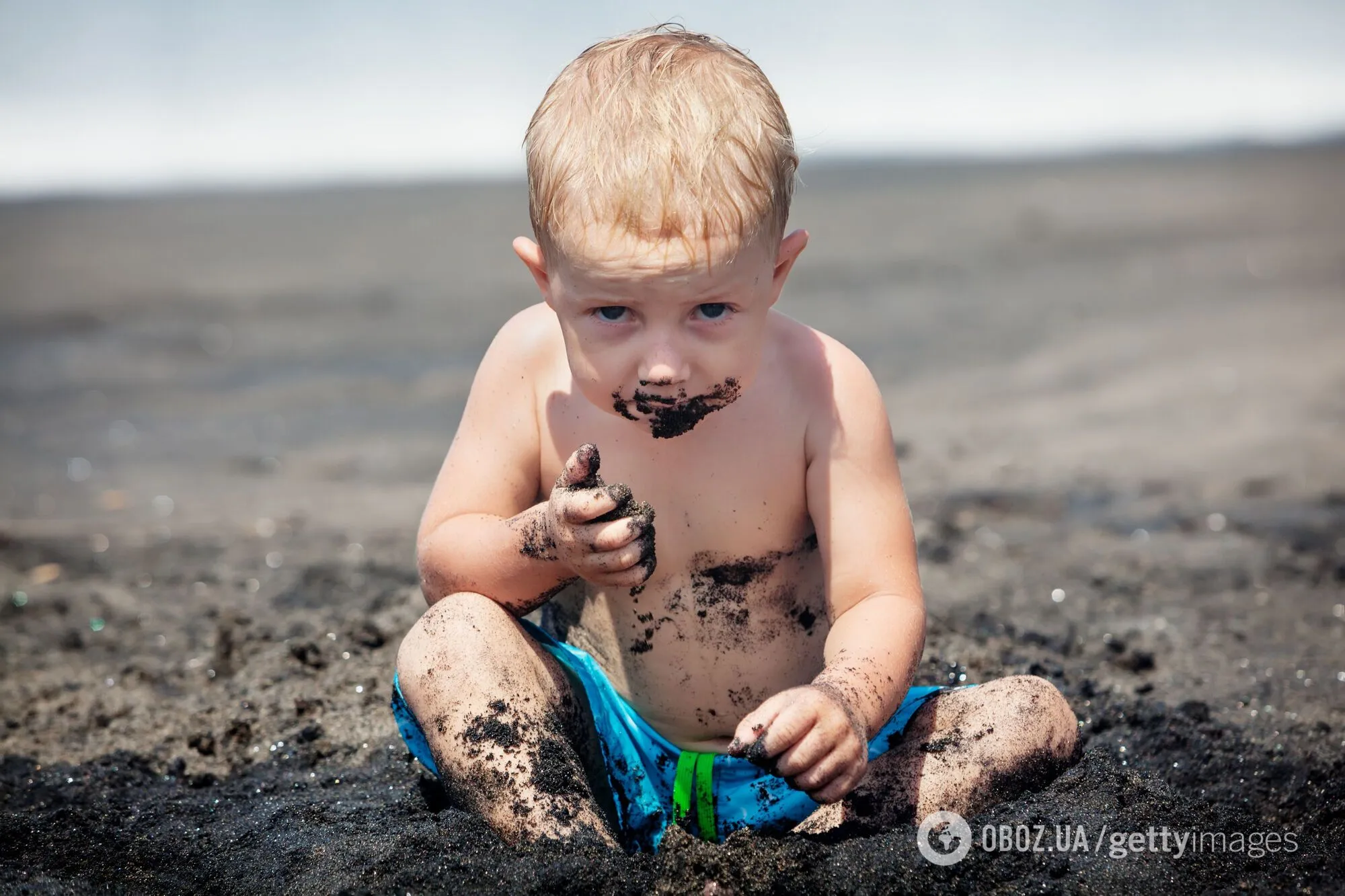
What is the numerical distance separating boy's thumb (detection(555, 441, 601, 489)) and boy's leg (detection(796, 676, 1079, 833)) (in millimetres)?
756

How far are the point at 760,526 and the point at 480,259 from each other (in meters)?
9.22

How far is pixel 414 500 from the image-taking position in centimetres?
497

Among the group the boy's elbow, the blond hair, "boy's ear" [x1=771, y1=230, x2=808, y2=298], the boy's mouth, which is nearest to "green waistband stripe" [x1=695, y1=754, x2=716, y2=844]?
the boy's elbow

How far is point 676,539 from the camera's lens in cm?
236

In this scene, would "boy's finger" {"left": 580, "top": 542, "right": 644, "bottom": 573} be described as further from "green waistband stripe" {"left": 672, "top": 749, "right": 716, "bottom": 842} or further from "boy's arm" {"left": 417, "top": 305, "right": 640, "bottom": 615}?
"green waistband stripe" {"left": 672, "top": 749, "right": 716, "bottom": 842}

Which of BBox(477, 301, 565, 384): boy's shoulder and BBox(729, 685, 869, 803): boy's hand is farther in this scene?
BBox(477, 301, 565, 384): boy's shoulder

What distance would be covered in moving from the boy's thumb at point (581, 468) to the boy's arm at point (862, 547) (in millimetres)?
479

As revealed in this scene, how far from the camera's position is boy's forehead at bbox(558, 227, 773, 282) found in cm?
192

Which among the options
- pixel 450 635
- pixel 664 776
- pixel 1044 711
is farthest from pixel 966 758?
pixel 450 635

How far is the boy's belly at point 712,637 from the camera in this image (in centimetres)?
240

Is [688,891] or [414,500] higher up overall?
[688,891]

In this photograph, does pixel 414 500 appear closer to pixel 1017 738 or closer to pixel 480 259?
pixel 1017 738

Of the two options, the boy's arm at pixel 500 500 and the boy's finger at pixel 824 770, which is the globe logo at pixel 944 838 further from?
the boy's arm at pixel 500 500

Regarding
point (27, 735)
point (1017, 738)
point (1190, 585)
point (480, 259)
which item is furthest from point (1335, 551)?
point (480, 259)
